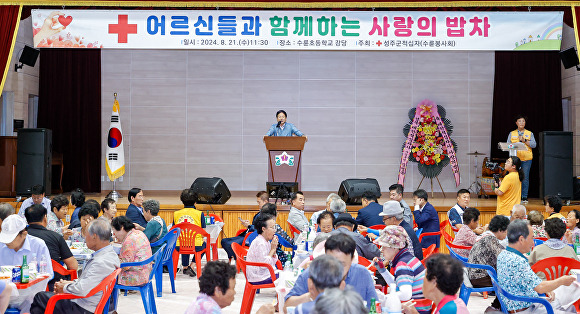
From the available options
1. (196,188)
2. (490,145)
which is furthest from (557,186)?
(196,188)

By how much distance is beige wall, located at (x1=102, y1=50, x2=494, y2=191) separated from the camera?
14.1 m

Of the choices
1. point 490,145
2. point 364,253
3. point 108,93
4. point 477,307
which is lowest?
point 477,307

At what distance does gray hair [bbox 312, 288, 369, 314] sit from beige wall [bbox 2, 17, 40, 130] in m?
11.5

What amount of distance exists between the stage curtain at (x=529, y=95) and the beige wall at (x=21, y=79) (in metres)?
9.88

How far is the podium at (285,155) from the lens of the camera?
1028cm

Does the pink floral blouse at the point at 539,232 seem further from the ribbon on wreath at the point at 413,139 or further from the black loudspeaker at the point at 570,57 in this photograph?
the ribbon on wreath at the point at 413,139

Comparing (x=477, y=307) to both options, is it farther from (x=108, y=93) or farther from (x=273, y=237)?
(x=108, y=93)

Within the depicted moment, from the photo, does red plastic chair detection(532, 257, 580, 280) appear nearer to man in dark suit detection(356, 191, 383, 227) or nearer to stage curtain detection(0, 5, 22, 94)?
man in dark suit detection(356, 191, 383, 227)

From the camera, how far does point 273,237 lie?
20.8ft

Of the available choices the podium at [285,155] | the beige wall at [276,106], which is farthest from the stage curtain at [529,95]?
the podium at [285,155]

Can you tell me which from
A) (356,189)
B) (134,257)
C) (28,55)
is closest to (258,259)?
(134,257)

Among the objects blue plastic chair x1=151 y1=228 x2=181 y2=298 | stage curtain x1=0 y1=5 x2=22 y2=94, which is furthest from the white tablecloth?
stage curtain x1=0 y1=5 x2=22 y2=94

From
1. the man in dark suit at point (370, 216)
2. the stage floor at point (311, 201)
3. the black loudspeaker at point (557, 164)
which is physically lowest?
the stage floor at point (311, 201)

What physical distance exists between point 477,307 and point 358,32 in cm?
438
